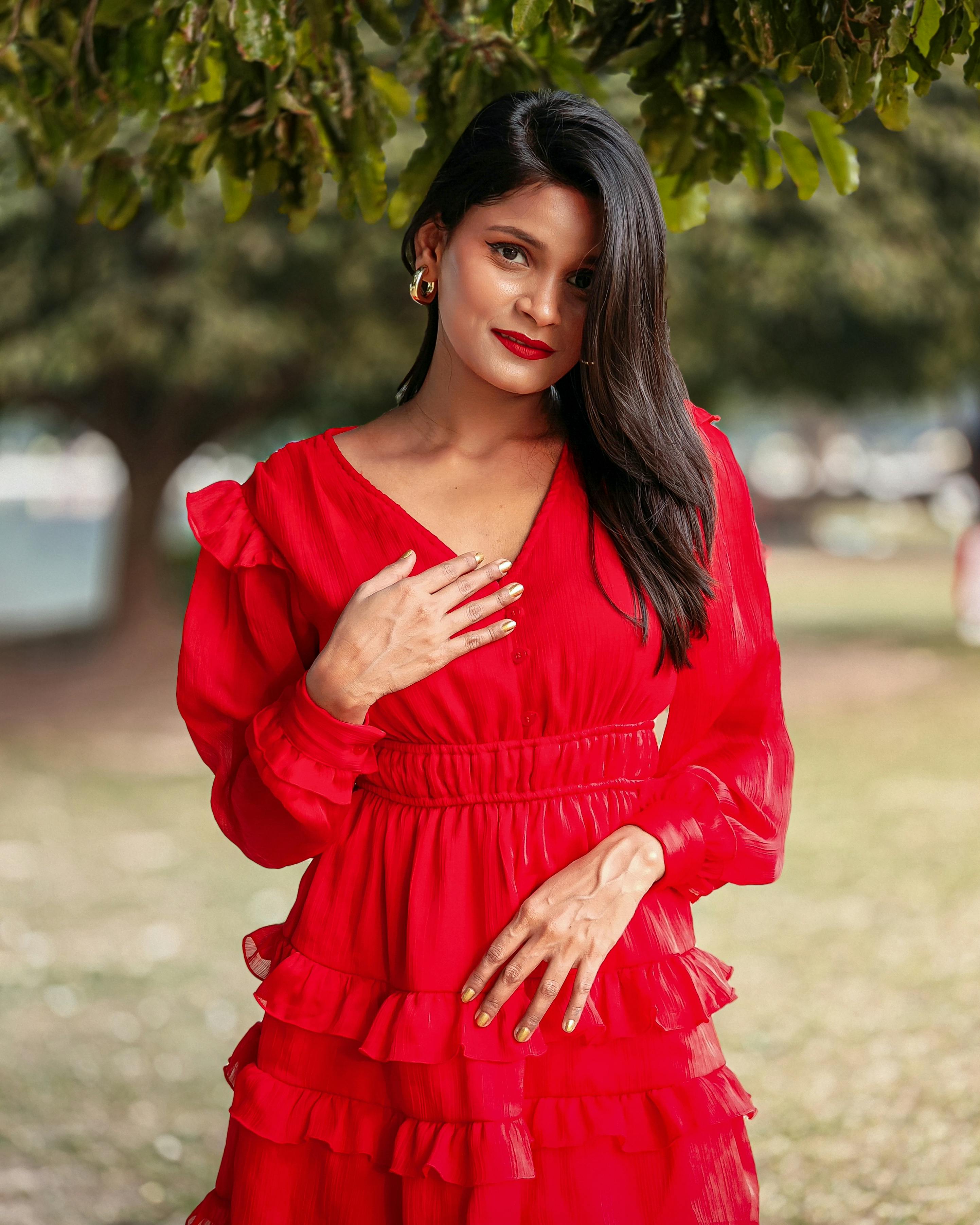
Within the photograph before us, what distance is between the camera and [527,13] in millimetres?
2244

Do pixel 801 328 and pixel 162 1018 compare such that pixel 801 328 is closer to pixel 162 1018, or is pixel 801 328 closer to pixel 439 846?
pixel 162 1018

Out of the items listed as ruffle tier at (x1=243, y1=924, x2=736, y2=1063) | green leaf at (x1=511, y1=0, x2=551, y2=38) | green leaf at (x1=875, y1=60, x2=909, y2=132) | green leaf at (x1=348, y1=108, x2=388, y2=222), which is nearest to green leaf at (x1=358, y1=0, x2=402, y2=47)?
green leaf at (x1=348, y1=108, x2=388, y2=222)

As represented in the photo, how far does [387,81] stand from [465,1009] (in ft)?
6.42

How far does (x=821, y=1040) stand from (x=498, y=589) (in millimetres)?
4136

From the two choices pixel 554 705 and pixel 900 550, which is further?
pixel 900 550

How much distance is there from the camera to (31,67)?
114 inches

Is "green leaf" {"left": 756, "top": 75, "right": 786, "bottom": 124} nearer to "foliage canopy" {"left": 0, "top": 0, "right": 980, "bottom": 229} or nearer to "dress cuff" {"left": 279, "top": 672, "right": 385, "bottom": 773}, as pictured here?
"foliage canopy" {"left": 0, "top": 0, "right": 980, "bottom": 229}

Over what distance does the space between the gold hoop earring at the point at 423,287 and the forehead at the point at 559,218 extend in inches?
10.1

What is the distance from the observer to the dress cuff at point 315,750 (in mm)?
1969

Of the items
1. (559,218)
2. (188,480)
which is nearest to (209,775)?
(559,218)

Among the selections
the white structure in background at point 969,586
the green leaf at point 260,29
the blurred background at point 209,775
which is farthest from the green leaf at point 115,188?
the white structure in background at point 969,586

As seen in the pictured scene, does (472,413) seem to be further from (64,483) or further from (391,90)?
(64,483)

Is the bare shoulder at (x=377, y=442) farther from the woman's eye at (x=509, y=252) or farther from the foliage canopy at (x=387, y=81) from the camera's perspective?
the foliage canopy at (x=387, y=81)

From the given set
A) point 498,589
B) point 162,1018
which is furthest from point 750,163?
point 162,1018
